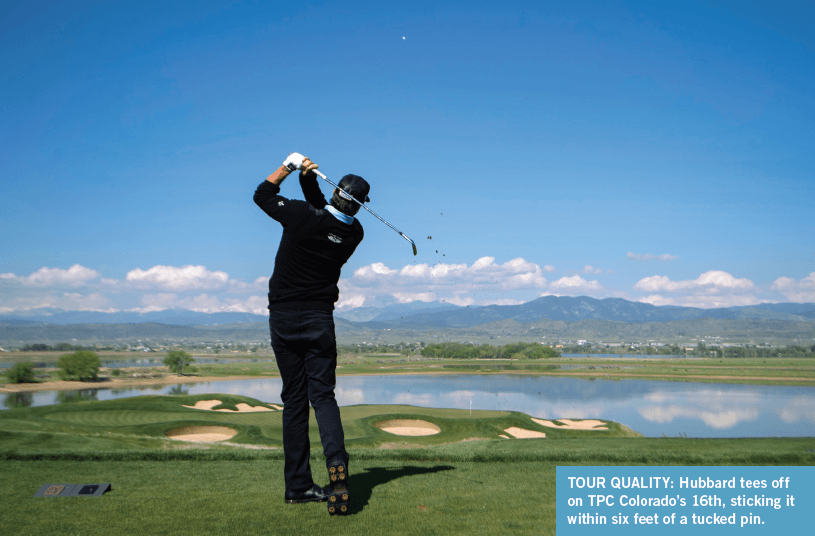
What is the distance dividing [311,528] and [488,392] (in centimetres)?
6126

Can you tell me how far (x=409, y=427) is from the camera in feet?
92.1

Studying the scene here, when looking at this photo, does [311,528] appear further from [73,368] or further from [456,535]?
[73,368]

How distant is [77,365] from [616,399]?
73454 millimetres

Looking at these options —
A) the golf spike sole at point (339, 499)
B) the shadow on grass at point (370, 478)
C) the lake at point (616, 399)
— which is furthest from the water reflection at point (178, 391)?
the golf spike sole at point (339, 499)

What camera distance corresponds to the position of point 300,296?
142 inches

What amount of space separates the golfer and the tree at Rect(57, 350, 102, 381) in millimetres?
83627

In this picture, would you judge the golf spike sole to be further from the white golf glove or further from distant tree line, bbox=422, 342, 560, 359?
distant tree line, bbox=422, 342, 560, 359

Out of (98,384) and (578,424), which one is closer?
(578,424)

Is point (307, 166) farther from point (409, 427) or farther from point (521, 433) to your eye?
point (409, 427)

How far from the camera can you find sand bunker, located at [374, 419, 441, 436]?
1065 inches

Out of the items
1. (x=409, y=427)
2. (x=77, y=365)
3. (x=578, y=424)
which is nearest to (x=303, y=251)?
(x=409, y=427)

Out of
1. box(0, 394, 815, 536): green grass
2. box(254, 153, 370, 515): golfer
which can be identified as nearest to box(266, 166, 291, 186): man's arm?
box(254, 153, 370, 515): golfer

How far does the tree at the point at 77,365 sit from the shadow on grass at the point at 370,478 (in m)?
83.1

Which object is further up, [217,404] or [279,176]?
[279,176]
